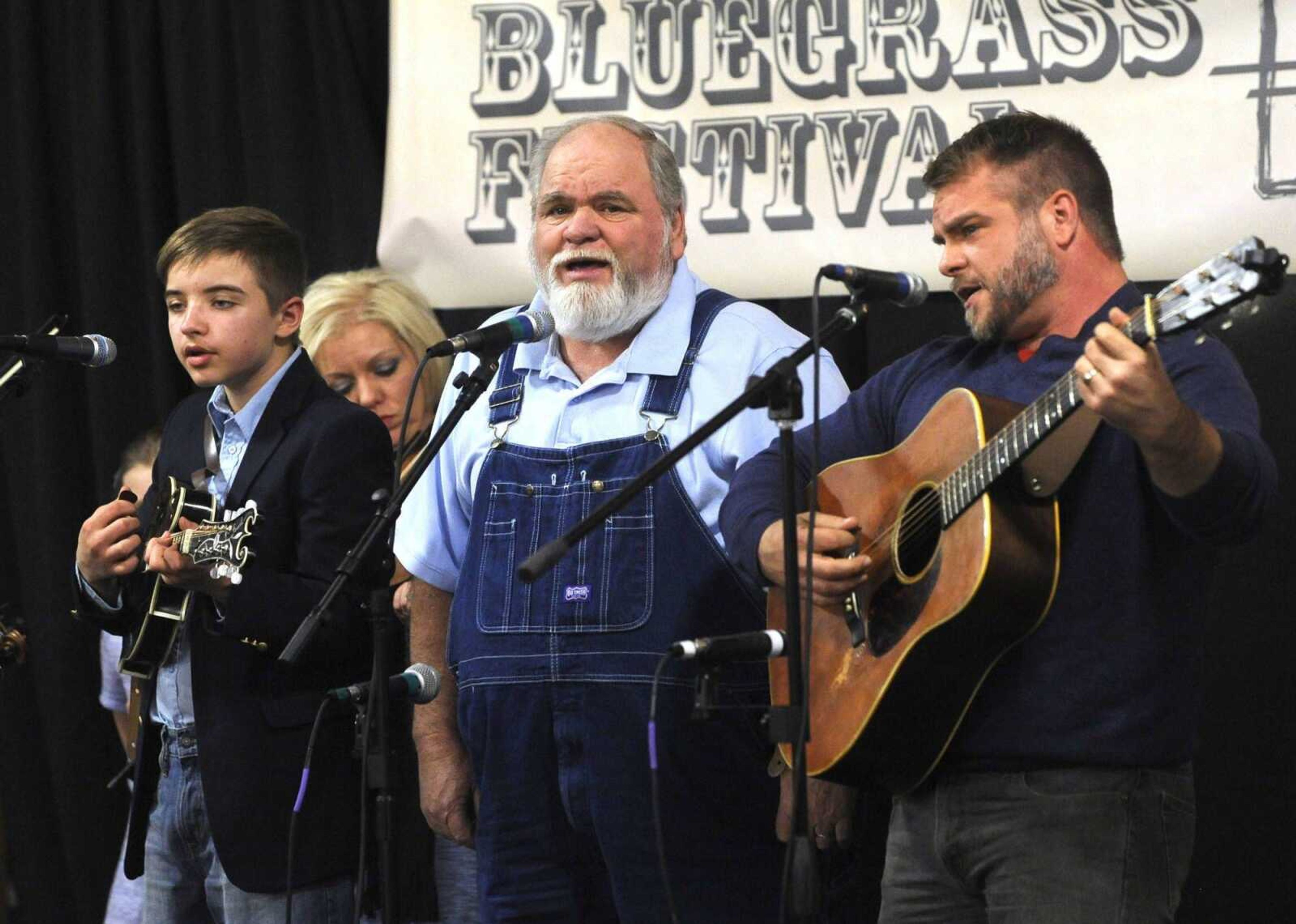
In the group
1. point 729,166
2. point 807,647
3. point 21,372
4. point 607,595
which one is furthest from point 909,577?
point 729,166

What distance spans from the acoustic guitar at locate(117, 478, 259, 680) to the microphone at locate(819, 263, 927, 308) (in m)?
1.34

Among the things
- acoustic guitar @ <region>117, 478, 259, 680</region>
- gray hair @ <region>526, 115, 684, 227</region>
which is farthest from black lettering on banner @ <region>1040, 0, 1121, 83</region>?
acoustic guitar @ <region>117, 478, 259, 680</region>

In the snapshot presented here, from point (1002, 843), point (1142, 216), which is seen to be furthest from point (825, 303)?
point (1002, 843)

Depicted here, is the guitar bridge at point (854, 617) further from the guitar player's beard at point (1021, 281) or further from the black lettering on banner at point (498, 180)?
the black lettering on banner at point (498, 180)

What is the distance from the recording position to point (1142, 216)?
4.02m

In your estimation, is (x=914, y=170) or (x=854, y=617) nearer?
(x=854, y=617)

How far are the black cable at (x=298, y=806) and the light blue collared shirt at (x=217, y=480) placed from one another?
28 centimetres

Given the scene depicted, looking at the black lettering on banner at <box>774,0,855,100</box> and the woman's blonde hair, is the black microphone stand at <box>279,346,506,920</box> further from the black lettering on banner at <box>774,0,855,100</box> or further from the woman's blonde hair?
the black lettering on banner at <box>774,0,855,100</box>

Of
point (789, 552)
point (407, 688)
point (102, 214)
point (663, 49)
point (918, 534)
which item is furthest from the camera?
point (102, 214)

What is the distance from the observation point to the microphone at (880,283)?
2.50m

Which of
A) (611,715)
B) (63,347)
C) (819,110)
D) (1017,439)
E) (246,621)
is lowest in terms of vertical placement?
(611,715)

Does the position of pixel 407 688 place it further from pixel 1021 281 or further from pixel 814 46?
pixel 814 46

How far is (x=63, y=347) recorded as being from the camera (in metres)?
3.21

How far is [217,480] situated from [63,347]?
1.41 feet
